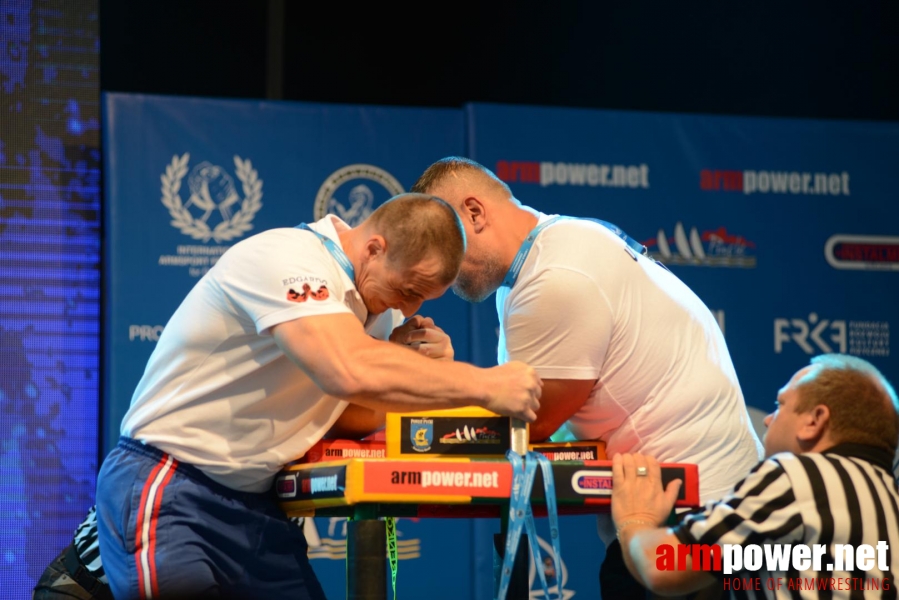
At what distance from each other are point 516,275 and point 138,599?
4.01ft

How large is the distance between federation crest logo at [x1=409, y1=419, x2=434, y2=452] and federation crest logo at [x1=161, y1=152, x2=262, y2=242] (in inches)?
108

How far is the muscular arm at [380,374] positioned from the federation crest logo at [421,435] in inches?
1.9

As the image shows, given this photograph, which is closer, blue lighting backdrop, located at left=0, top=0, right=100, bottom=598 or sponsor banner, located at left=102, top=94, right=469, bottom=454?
blue lighting backdrop, located at left=0, top=0, right=100, bottom=598

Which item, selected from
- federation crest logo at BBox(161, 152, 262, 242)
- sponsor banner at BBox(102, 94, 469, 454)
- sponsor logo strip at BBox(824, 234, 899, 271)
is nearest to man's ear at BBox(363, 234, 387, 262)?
sponsor banner at BBox(102, 94, 469, 454)

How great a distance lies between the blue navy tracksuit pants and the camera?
2.44 meters

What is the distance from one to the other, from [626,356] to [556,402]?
0.69 ft

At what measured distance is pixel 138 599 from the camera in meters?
2.47

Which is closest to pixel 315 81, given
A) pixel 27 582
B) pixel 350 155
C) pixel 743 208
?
pixel 350 155

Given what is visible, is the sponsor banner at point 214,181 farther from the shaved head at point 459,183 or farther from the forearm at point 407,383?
the forearm at point 407,383

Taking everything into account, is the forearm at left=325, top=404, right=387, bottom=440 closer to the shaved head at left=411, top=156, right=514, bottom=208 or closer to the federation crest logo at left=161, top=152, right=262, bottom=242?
the shaved head at left=411, top=156, right=514, bottom=208

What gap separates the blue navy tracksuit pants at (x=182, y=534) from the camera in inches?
96.0

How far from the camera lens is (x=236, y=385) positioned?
2.50 meters

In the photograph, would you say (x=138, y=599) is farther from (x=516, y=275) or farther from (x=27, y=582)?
(x=27, y=582)

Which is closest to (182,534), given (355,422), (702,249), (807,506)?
(355,422)
